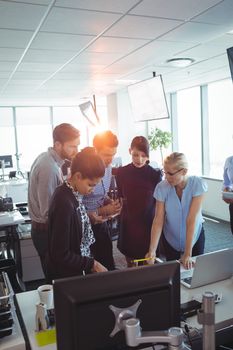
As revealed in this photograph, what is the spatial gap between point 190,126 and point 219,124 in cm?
90

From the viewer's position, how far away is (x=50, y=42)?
3193mm

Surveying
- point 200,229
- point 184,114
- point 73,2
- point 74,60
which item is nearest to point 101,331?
point 200,229

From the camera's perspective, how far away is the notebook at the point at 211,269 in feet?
5.05

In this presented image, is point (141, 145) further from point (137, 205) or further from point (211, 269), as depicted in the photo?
point (211, 269)

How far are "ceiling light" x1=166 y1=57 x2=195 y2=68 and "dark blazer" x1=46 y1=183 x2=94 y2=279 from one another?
3244 mm

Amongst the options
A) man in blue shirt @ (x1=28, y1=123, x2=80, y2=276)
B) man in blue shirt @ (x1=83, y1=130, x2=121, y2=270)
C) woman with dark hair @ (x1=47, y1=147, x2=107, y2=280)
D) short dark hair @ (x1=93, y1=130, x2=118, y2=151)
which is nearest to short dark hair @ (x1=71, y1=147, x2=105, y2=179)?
A: woman with dark hair @ (x1=47, y1=147, x2=107, y2=280)

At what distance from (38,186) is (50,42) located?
173 centimetres

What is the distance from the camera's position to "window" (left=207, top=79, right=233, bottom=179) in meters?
5.90

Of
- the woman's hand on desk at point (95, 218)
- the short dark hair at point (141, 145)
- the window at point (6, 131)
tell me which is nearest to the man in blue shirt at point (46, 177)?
the woman's hand on desk at point (95, 218)

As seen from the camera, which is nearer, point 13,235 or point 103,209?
point 103,209

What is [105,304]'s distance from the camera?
0.84m

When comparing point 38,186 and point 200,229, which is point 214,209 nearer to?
point 200,229

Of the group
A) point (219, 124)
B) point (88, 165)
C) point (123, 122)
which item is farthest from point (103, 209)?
point (123, 122)

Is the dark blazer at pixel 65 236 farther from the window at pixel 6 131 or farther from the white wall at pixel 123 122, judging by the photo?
the window at pixel 6 131
